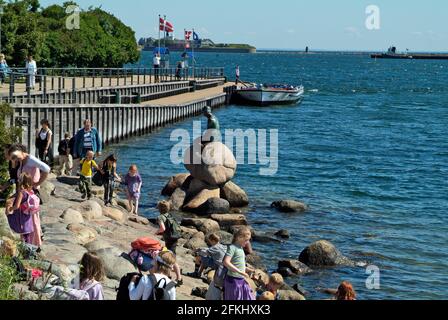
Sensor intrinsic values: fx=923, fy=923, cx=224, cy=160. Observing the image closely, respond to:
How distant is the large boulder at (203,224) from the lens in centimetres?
2399

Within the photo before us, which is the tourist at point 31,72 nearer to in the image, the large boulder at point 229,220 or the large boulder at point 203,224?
the large boulder at point 229,220

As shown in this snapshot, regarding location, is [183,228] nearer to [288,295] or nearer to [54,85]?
[288,295]

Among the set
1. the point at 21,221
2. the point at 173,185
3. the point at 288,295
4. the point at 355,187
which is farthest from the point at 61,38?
the point at 21,221

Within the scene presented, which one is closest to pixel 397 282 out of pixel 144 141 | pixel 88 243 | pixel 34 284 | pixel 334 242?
pixel 334 242

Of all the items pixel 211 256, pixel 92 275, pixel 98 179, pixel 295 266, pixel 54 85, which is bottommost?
pixel 295 266

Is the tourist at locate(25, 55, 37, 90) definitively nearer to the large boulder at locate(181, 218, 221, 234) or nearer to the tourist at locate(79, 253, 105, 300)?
the large boulder at locate(181, 218, 221, 234)

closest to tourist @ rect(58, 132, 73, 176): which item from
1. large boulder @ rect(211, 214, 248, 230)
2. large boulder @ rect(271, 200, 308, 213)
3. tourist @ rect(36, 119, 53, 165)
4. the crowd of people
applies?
tourist @ rect(36, 119, 53, 165)

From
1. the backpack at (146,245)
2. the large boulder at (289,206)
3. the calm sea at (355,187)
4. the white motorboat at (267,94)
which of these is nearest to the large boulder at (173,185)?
the calm sea at (355,187)

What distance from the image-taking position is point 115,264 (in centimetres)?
1504

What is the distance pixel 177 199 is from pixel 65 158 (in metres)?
4.17

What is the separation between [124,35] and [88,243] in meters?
71.1

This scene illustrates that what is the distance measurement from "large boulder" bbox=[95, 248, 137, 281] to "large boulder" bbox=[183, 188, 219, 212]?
11.7 meters

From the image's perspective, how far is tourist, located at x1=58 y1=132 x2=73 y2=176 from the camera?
25141 millimetres
